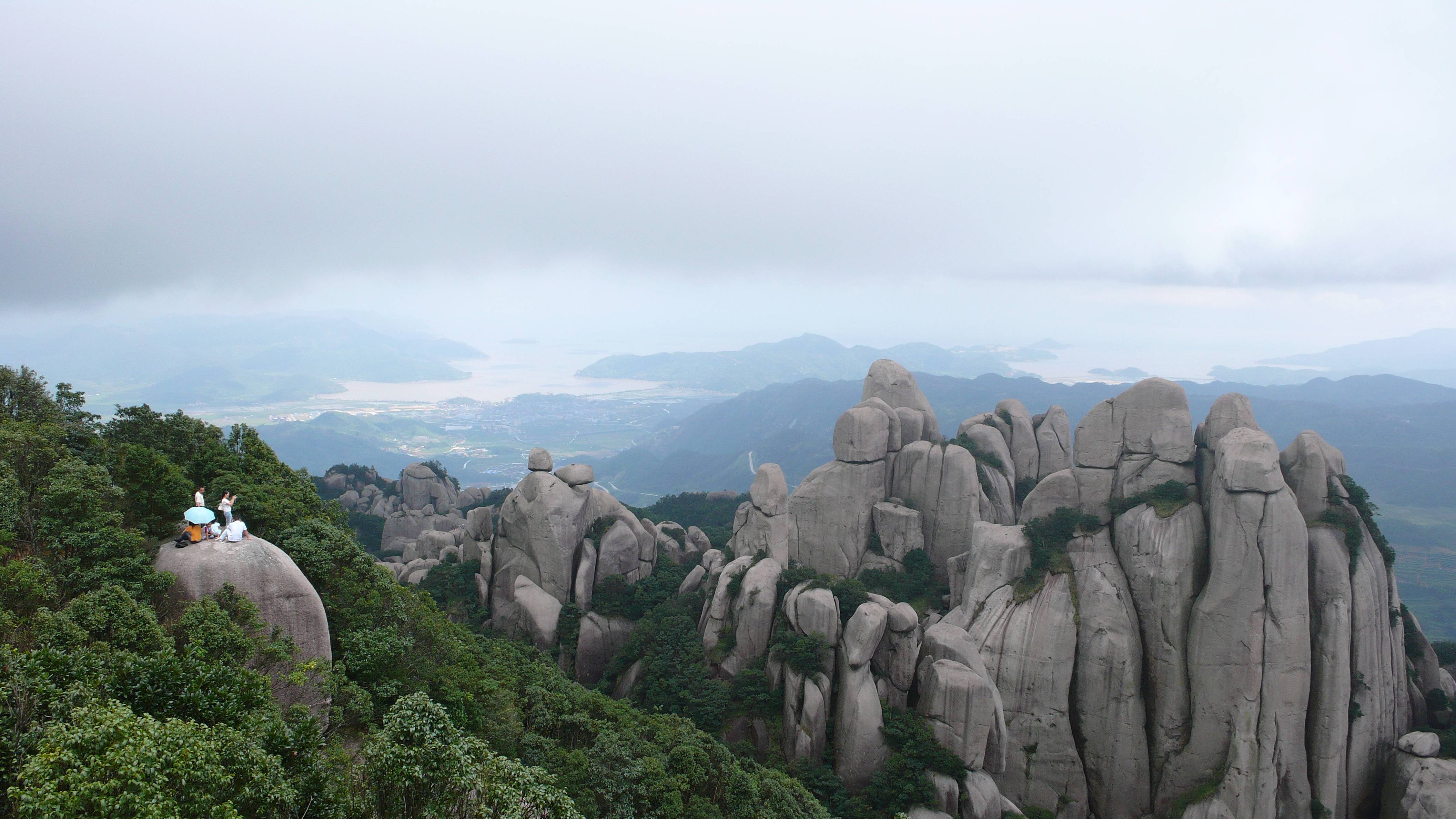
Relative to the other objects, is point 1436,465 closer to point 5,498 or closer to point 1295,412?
point 1295,412

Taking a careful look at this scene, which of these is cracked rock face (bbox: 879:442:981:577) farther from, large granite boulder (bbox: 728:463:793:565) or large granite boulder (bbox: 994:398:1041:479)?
large granite boulder (bbox: 994:398:1041:479)

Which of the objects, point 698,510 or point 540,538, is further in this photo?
point 698,510

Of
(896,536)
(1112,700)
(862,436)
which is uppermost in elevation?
(862,436)

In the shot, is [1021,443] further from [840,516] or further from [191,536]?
[191,536]

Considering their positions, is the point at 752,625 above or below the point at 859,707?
above

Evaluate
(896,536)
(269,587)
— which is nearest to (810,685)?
(896,536)

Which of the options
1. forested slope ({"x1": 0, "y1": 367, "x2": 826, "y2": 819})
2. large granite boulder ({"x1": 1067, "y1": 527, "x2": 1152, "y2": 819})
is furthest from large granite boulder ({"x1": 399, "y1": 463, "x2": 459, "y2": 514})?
large granite boulder ({"x1": 1067, "y1": 527, "x2": 1152, "y2": 819})
